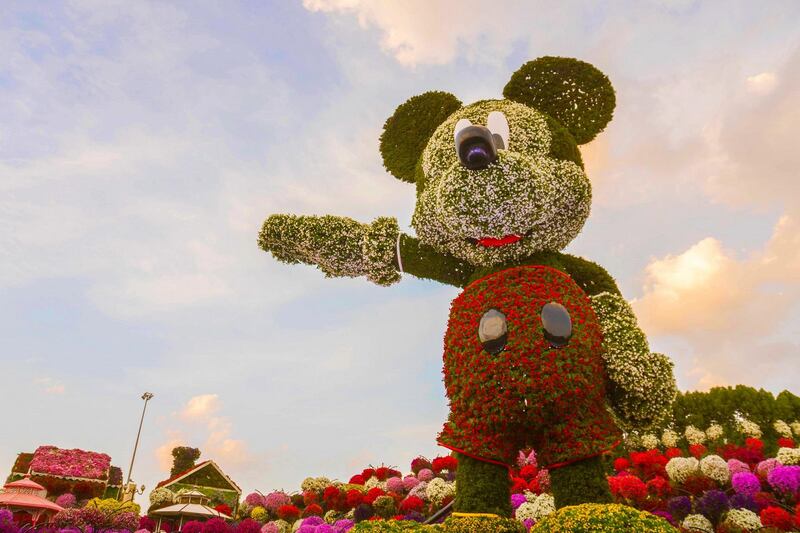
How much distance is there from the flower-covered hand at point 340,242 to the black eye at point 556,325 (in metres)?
2.46

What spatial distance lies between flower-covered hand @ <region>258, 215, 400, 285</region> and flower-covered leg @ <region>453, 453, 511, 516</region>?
272 cm

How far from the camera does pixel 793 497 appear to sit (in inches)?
274

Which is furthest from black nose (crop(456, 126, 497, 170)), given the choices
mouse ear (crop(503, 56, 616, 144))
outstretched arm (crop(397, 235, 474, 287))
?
mouse ear (crop(503, 56, 616, 144))

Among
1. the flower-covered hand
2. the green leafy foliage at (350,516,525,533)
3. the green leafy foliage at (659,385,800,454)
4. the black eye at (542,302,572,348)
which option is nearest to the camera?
the green leafy foliage at (350,516,525,533)

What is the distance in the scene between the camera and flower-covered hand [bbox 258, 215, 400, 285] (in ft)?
24.4

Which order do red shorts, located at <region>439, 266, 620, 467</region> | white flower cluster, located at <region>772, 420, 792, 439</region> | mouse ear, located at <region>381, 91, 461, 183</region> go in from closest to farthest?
red shorts, located at <region>439, 266, 620, 467</region>, mouse ear, located at <region>381, 91, 461, 183</region>, white flower cluster, located at <region>772, 420, 792, 439</region>

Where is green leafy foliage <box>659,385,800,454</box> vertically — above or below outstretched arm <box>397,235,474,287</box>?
below

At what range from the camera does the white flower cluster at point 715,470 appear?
7.91 m

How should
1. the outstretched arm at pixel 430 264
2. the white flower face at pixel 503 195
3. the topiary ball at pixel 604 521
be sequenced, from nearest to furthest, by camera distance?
1. the topiary ball at pixel 604 521
2. the white flower face at pixel 503 195
3. the outstretched arm at pixel 430 264

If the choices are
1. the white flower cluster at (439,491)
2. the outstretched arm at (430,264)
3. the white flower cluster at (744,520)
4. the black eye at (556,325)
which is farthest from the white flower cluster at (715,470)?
the outstretched arm at (430,264)

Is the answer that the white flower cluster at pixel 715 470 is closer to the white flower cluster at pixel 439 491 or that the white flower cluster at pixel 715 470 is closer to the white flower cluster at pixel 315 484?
the white flower cluster at pixel 439 491

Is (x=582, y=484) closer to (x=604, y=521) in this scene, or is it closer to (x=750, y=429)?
(x=604, y=521)

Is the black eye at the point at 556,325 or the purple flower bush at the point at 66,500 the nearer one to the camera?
the black eye at the point at 556,325

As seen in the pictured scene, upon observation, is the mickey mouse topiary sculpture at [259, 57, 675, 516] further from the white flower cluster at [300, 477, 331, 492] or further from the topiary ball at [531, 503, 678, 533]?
the white flower cluster at [300, 477, 331, 492]
